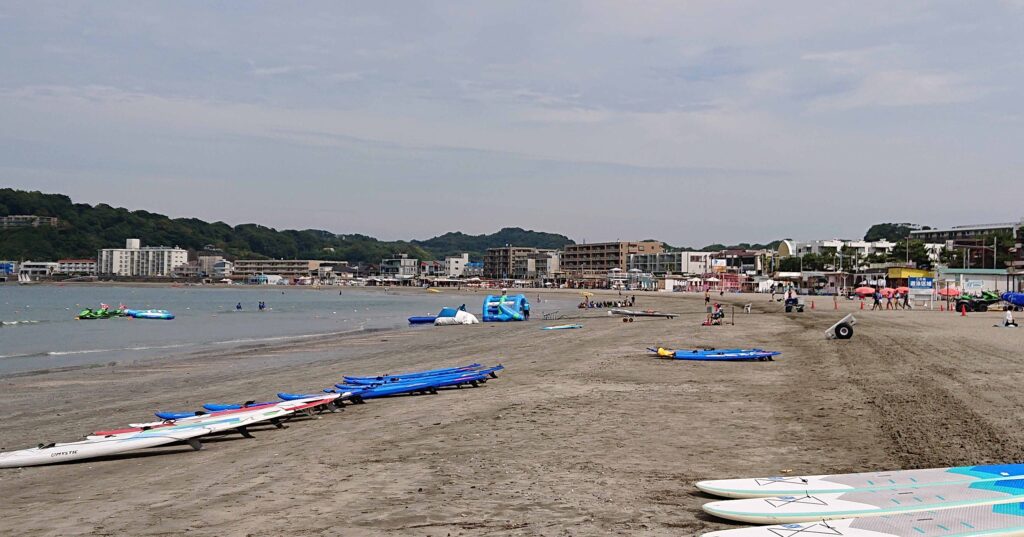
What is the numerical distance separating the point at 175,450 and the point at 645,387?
8628mm

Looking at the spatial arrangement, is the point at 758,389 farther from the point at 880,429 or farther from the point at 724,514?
the point at 724,514

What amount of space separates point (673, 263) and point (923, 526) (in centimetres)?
17323

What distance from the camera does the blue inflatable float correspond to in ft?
158

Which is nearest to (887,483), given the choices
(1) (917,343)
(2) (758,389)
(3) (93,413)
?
(2) (758,389)

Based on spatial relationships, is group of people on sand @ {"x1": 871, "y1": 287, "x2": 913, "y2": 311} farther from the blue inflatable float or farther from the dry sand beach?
the dry sand beach

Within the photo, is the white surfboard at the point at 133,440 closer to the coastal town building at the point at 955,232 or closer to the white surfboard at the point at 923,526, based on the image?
the white surfboard at the point at 923,526

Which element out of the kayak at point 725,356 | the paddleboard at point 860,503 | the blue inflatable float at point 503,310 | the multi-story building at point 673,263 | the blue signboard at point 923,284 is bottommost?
the blue inflatable float at point 503,310

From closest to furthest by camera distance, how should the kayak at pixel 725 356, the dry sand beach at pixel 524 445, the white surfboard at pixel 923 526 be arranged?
the white surfboard at pixel 923 526, the dry sand beach at pixel 524 445, the kayak at pixel 725 356

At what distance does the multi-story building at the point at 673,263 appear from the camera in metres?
171

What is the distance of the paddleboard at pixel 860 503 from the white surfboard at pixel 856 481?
0.13m

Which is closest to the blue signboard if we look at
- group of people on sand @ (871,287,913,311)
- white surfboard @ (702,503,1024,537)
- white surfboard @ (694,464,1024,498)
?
group of people on sand @ (871,287,913,311)

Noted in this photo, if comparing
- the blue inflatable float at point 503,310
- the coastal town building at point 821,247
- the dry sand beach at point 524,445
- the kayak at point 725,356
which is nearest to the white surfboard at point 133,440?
the dry sand beach at point 524,445

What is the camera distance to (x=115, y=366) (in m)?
Answer: 24.9

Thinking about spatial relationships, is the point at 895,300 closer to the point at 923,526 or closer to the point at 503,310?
the point at 503,310
